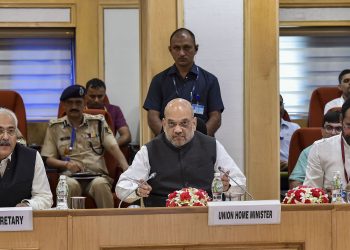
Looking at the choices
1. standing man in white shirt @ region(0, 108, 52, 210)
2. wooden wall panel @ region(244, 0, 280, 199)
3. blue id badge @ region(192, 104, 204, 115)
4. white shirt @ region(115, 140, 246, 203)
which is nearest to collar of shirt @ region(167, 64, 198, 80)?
blue id badge @ region(192, 104, 204, 115)

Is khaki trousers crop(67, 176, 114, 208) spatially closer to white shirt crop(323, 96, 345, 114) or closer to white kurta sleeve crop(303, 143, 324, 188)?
white kurta sleeve crop(303, 143, 324, 188)

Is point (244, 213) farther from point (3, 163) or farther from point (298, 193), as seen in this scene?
point (3, 163)

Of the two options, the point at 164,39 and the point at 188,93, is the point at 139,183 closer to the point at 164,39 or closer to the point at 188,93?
the point at 188,93

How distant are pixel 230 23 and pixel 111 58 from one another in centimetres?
280

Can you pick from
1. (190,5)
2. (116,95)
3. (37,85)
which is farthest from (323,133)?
(37,85)

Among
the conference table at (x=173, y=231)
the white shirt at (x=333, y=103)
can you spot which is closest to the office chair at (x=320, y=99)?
the white shirt at (x=333, y=103)

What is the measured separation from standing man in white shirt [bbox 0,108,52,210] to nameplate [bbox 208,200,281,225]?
130 centimetres

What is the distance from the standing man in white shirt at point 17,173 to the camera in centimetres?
443

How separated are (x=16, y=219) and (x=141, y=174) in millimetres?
1340

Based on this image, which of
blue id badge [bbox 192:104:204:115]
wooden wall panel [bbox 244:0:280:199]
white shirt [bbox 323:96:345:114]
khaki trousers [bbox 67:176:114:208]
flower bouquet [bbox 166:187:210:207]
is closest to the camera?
flower bouquet [bbox 166:187:210:207]

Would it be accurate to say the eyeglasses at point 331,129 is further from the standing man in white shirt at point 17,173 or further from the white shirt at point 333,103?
the standing man in white shirt at point 17,173

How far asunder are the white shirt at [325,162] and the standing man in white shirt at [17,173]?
4.77 feet

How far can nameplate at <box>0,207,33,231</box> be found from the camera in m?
3.30

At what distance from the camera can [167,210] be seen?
3.39m
